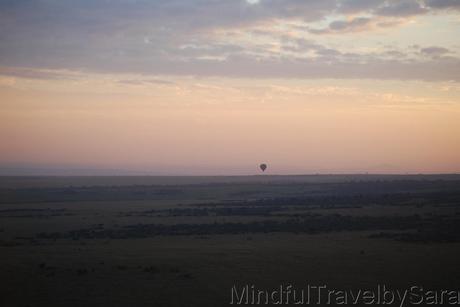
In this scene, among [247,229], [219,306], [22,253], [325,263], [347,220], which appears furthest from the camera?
[347,220]

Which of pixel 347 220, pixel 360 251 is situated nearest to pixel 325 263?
pixel 360 251

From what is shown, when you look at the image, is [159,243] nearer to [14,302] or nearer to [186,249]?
[186,249]

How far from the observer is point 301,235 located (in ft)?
123

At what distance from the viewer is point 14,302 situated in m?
19.6

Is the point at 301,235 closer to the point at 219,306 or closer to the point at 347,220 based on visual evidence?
the point at 347,220

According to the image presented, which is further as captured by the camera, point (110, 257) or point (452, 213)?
point (452, 213)

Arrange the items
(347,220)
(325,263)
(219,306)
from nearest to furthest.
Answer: (219,306), (325,263), (347,220)

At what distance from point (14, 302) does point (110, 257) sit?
9.44 metres

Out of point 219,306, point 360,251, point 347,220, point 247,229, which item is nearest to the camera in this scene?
point 219,306

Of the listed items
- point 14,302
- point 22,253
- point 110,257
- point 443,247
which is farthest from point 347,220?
point 14,302

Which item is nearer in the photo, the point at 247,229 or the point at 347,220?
the point at 247,229

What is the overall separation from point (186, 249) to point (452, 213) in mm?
28319

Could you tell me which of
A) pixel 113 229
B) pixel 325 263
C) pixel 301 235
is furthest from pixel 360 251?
pixel 113 229

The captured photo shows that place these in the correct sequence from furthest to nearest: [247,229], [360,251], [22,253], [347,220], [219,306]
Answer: [347,220], [247,229], [22,253], [360,251], [219,306]
